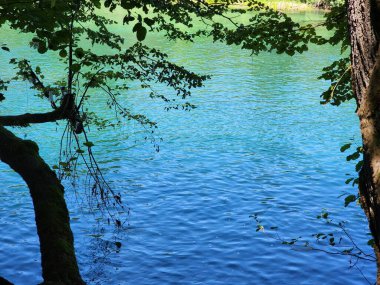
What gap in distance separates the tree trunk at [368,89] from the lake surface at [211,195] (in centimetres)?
887

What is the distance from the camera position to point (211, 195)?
18609mm

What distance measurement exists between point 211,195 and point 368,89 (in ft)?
49.7

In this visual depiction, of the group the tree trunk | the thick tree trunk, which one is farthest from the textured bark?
the thick tree trunk

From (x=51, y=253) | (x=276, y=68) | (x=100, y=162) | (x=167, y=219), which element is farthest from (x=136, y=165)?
(x=276, y=68)

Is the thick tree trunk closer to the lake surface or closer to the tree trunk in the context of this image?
the tree trunk

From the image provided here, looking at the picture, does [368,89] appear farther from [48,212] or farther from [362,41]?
[48,212]

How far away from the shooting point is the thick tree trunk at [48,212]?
386 centimetres

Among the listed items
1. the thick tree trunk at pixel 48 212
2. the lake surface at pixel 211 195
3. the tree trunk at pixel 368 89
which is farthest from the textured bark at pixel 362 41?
the lake surface at pixel 211 195

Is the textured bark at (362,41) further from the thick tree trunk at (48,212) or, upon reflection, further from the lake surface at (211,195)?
the lake surface at (211,195)

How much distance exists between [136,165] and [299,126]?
10.7m

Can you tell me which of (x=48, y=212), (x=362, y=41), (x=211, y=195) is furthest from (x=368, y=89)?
(x=211, y=195)

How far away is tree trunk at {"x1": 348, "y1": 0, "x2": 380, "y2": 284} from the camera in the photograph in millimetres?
3531

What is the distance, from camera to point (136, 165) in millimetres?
22172

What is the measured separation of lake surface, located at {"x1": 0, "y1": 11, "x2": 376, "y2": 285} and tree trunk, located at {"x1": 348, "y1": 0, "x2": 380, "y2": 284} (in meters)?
8.87
